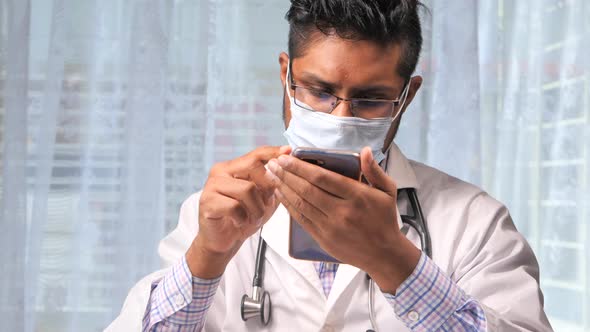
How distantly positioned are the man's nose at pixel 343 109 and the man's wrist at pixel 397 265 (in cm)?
35

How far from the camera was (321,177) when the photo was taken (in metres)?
0.99

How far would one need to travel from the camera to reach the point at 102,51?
227 cm

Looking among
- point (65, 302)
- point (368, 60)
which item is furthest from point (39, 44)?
point (368, 60)

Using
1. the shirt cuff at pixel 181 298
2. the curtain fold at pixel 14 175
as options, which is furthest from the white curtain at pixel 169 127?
the shirt cuff at pixel 181 298

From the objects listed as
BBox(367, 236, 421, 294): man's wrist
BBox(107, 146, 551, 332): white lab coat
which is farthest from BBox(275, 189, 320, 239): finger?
BBox(107, 146, 551, 332): white lab coat

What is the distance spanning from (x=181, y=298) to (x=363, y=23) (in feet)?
2.06

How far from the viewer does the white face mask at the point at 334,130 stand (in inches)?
53.0

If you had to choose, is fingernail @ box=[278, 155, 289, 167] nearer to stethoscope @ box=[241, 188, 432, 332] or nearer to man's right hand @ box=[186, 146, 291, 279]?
man's right hand @ box=[186, 146, 291, 279]

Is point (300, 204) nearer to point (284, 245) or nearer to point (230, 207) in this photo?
point (230, 207)

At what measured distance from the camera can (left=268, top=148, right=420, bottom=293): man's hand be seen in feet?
3.28

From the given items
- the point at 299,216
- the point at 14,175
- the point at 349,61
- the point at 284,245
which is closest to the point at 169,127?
the point at 14,175

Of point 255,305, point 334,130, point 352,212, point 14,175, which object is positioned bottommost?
point 255,305

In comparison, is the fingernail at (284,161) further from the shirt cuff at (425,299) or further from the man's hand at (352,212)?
the shirt cuff at (425,299)

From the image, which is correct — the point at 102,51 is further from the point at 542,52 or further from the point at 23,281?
the point at 542,52
